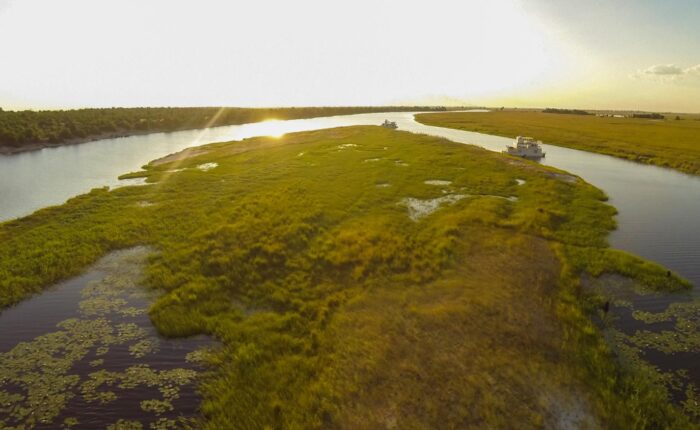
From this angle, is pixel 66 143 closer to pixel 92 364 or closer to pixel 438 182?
pixel 438 182

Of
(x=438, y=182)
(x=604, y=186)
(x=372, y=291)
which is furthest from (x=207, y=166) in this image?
(x=604, y=186)

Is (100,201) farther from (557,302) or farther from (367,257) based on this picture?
(557,302)

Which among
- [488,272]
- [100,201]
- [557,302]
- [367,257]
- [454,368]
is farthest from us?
[100,201]

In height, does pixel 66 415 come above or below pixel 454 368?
below

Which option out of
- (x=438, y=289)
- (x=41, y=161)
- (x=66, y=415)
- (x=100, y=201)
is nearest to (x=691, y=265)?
(x=438, y=289)

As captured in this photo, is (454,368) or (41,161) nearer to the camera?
(454,368)
